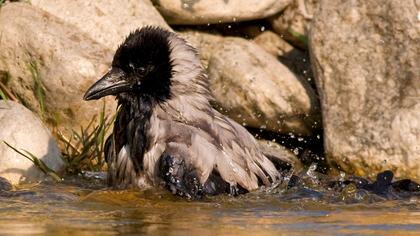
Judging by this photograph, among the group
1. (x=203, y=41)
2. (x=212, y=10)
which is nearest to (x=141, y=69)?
(x=212, y=10)

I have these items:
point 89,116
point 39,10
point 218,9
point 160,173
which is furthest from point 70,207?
point 218,9

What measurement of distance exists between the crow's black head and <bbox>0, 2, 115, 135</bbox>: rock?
Result: 121 cm

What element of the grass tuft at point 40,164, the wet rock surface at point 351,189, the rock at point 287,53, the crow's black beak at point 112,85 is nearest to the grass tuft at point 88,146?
the grass tuft at point 40,164

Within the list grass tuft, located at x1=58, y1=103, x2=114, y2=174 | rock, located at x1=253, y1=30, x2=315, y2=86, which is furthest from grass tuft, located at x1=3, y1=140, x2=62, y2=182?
rock, located at x1=253, y1=30, x2=315, y2=86

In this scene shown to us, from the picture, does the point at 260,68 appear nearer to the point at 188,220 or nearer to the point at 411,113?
the point at 411,113

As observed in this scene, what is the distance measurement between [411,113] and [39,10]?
9.49 ft

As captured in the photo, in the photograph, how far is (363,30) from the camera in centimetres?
923

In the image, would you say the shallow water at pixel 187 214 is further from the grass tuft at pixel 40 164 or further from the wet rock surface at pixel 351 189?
the grass tuft at pixel 40 164

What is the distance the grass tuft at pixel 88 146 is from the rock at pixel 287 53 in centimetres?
181

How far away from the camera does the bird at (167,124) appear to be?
7.46 m

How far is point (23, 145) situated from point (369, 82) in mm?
2617

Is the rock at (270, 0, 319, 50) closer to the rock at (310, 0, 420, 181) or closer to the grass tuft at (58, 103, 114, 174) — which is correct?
the rock at (310, 0, 420, 181)

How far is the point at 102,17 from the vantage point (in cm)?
951

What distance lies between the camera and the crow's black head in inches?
300
